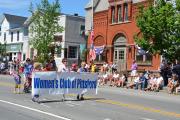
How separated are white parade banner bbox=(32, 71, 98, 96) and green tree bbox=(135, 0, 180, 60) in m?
10.2

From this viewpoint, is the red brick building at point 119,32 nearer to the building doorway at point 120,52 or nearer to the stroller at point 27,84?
the building doorway at point 120,52

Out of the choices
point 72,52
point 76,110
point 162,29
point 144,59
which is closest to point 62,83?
point 76,110

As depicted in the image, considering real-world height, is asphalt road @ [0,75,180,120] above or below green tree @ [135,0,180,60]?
below

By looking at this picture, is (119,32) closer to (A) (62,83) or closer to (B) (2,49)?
(A) (62,83)

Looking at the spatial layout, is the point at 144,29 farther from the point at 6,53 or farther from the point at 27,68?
the point at 6,53

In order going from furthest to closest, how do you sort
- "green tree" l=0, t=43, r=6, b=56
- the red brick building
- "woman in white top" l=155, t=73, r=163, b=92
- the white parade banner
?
1. "green tree" l=0, t=43, r=6, b=56
2. the red brick building
3. "woman in white top" l=155, t=73, r=163, b=92
4. the white parade banner

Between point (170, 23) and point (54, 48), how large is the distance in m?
21.2

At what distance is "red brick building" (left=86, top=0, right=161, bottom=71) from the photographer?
42194 mm

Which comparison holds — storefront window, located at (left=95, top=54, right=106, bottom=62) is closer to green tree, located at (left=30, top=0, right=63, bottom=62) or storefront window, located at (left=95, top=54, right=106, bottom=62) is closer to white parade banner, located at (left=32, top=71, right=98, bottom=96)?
green tree, located at (left=30, top=0, right=63, bottom=62)

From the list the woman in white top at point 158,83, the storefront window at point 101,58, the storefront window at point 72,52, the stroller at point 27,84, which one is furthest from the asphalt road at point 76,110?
the storefront window at point 72,52

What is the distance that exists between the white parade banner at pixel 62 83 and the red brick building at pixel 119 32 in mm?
21244

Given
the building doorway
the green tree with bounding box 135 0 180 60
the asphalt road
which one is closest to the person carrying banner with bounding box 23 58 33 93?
the asphalt road

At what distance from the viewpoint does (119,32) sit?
149 feet

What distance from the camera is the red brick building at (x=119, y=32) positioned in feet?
138
